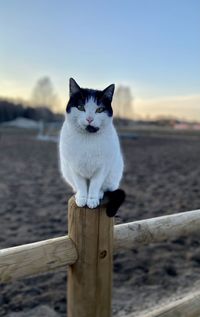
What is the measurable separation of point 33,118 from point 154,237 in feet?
180

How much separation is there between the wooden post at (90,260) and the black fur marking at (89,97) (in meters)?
0.35

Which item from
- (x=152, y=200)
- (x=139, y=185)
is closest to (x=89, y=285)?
(x=152, y=200)

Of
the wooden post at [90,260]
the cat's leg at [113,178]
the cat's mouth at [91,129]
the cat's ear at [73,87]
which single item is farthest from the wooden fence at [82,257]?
the cat's ear at [73,87]

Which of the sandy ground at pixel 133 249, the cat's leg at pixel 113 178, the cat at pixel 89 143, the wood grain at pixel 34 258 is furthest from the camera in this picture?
the sandy ground at pixel 133 249

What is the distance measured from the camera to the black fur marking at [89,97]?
1240 mm

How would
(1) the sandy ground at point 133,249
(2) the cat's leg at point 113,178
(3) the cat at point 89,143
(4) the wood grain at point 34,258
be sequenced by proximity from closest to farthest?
(4) the wood grain at point 34,258 < (3) the cat at point 89,143 < (2) the cat's leg at point 113,178 < (1) the sandy ground at point 133,249

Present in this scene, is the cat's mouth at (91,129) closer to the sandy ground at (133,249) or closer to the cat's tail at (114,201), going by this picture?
the cat's tail at (114,201)

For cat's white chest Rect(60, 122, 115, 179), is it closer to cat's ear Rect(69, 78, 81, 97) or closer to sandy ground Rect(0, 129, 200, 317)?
cat's ear Rect(69, 78, 81, 97)

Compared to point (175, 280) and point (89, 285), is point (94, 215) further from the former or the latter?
point (175, 280)

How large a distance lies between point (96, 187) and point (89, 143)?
0.17 m

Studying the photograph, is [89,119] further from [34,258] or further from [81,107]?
[34,258]

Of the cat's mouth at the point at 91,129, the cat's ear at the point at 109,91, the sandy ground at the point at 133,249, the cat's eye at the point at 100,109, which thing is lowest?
the sandy ground at the point at 133,249

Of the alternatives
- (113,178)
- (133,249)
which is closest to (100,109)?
(113,178)

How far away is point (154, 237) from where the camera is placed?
59.2 inches
